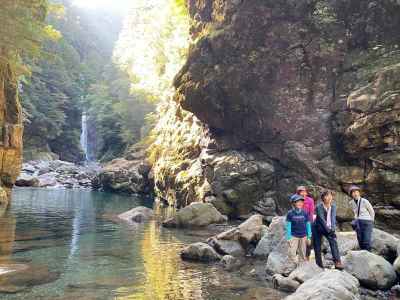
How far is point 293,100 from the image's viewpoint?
81.4ft

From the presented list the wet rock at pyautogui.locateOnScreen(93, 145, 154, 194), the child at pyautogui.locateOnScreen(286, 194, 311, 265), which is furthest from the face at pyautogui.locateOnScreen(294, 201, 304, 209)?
the wet rock at pyautogui.locateOnScreen(93, 145, 154, 194)

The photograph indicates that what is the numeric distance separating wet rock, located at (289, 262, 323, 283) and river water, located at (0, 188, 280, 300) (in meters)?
0.79

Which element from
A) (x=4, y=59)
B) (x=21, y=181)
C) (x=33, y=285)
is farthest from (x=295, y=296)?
(x=21, y=181)

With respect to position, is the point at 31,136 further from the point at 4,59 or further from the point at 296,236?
the point at 296,236

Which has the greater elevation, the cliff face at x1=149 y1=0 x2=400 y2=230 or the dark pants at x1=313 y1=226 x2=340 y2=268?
the cliff face at x1=149 y1=0 x2=400 y2=230

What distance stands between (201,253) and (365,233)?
4.99 m

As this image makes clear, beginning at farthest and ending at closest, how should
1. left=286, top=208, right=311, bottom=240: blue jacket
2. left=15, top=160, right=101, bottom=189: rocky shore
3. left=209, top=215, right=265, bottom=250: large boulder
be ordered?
left=15, top=160, right=101, bottom=189: rocky shore
left=209, top=215, right=265, bottom=250: large boulder
left=286, top=208, right=311, bottom=240: blue jacket

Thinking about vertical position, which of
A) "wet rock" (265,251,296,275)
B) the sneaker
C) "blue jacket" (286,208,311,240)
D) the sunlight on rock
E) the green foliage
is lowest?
"wet rock" (265,251,296,275)

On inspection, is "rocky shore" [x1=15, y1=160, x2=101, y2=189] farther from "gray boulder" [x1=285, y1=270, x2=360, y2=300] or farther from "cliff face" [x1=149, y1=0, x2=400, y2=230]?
"gray boulder" [x1=285, y1=270, x2=360, y2=300]

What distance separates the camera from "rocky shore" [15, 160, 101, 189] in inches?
1706

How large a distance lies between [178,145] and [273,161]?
10.9m

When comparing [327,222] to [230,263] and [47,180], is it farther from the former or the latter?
[47,180]

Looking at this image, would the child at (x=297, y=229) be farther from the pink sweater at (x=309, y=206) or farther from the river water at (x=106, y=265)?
the river water at (x=106, y=265)

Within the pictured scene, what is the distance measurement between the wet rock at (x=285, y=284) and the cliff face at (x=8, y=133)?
20.6 metres
